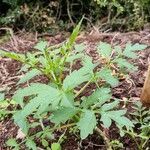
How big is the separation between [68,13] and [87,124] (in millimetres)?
2909

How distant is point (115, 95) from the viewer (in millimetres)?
2480

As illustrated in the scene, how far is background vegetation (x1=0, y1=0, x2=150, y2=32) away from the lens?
4.30m

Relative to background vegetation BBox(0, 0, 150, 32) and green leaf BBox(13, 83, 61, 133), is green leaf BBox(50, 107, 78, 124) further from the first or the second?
background vegetation BBox(0, 0, 150, 32)

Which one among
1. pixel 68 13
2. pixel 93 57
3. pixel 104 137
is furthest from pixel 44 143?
pixel 68 13

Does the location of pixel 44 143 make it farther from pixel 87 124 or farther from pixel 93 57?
pixel 93 57

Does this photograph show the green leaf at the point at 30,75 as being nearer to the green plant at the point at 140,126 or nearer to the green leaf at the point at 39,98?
the green leaf at the point at 39,98

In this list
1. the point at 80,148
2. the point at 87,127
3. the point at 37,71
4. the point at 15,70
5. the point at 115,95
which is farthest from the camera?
the point at 15,70

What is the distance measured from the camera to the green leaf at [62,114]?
1.80 meters

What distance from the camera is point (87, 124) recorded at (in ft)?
5.78

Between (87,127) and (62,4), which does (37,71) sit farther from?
(62,4)

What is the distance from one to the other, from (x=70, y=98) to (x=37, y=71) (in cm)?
32

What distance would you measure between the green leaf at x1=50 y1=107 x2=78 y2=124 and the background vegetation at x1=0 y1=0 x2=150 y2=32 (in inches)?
97.3

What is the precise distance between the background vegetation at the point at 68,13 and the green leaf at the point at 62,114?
247 centimetres

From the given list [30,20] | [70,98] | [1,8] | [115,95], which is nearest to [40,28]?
[30,20]
